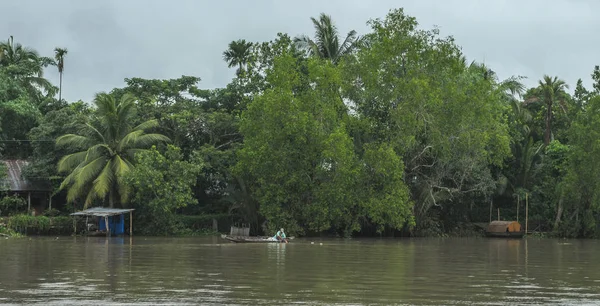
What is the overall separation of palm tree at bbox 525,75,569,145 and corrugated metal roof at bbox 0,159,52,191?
3543cm

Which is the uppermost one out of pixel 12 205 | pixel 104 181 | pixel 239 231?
pixel 104 181

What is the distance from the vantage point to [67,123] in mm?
47594

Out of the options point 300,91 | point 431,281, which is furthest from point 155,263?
point 300,91

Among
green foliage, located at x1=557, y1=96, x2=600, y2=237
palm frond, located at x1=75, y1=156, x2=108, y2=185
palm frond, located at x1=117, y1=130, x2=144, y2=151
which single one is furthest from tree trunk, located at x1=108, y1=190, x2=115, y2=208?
green foliage, located at x1=557, y1=96, x2=600, y2=237

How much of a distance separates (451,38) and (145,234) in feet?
71.4

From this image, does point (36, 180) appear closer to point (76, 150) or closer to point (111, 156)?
point (76, 150)

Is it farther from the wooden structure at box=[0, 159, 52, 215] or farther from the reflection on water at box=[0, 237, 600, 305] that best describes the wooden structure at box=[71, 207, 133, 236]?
the reflection on water at box=[0, 237, 600, 305]

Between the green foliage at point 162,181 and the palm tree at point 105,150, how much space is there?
1.12 meters

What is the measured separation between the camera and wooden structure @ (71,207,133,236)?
43344 millimetres

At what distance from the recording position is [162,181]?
43.5m

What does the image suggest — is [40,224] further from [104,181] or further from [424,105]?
[424,105]

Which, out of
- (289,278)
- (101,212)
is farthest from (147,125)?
(289,278)

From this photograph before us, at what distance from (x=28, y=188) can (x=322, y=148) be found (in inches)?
742

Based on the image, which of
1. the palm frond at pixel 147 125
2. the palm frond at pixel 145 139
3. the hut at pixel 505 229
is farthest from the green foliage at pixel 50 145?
the hut at pixel 505 229
